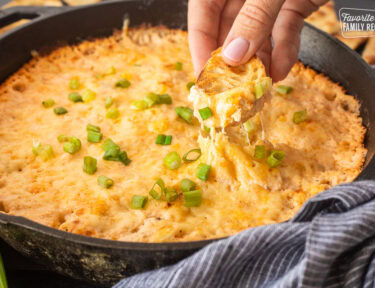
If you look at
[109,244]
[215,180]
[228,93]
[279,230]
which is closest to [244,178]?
[215,180]

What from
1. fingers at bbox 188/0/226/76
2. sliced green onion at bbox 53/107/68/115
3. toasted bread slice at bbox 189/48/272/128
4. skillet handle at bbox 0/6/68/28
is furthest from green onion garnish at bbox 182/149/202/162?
skillet handle at bbox 0/6/68/28

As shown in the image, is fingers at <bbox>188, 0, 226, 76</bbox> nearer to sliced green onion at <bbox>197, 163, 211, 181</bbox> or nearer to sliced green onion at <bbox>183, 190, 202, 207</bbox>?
sliced green onion at <bbox>197, 163, 211, 181</bbox>

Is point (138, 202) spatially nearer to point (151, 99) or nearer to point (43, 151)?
point (43, 151)

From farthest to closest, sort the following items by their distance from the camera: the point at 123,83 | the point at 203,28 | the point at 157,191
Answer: the point at 123,83 → the point at 203,28 → the point at 157,191

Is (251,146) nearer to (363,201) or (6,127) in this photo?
(363,201)

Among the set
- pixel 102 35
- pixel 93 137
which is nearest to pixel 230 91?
pixel 93 137
